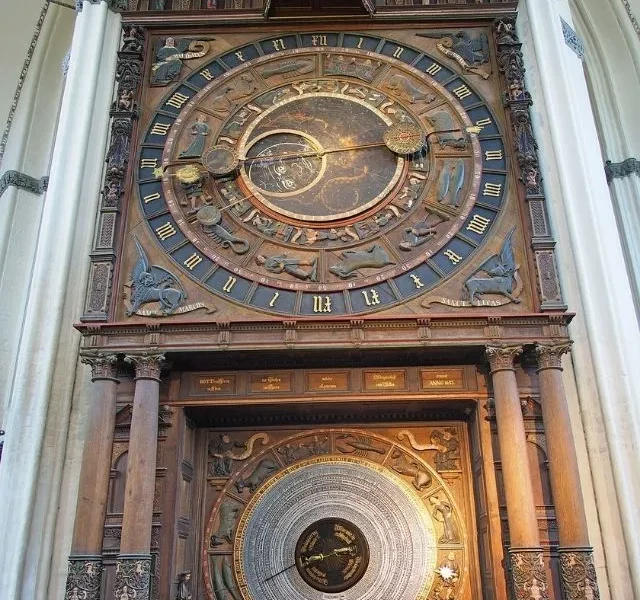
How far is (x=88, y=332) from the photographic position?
935 cm

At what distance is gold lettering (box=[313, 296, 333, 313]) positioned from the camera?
969cm

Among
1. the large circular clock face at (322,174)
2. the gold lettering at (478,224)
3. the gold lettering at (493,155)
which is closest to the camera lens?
the large circular clock face at (322,174)

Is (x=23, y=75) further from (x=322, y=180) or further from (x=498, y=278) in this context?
(x=498, y=278)

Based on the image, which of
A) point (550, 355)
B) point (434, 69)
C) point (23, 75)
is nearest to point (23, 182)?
point (23, 75)

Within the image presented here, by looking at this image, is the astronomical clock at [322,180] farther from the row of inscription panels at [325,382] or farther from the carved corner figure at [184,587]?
the carved corner figure at [184,587]

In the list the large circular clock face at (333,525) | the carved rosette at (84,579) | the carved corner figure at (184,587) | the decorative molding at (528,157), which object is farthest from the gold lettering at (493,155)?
the carved rosette at (84,579)

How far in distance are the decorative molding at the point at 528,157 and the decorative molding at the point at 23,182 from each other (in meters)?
10.4

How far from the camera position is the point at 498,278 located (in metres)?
9.79

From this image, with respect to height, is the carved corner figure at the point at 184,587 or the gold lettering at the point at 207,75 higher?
the gold lettering at the point at 207,75

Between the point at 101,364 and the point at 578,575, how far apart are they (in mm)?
6185

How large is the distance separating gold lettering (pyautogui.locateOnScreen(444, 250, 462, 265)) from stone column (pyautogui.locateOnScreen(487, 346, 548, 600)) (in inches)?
55.2

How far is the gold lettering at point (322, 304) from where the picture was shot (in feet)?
31.8

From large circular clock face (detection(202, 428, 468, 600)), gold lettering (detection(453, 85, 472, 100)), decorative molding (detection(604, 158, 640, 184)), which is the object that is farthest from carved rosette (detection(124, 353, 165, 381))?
decorative molding (detection(604, 158, 640, 184))

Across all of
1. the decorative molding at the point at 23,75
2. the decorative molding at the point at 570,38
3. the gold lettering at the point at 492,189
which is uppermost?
the decorative molding at the point at 23,75
